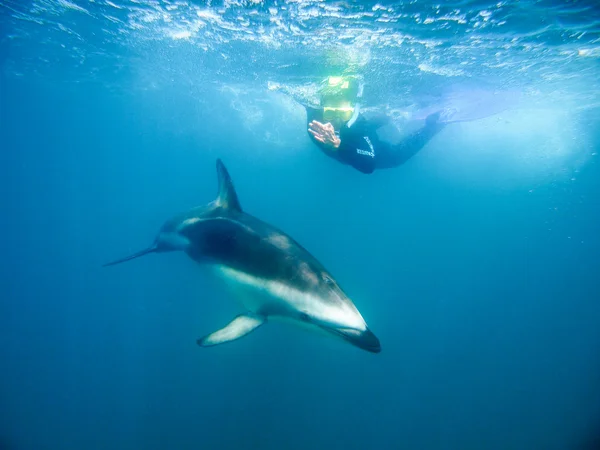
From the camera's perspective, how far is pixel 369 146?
8734mm

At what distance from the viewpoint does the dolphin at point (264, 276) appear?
117 inches

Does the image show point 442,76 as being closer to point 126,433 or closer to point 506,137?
point 126,433

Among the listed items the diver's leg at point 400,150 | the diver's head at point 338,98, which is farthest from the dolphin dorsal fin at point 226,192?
the diver's leg at point 400,150

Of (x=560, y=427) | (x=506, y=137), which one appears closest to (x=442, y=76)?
(x=560, y=427)

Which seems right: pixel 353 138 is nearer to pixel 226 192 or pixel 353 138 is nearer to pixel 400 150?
pixel 400 150

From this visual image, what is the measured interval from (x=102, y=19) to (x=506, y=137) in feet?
120

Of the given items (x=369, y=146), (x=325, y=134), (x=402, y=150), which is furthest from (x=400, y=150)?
(x=325, y=134)

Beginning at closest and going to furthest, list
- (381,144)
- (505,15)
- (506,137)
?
(505,15) < (381,144) < (506,137)

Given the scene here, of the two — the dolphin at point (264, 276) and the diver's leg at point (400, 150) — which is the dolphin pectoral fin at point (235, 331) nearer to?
the dolphin at point (264, 276)

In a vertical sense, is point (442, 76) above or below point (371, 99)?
above

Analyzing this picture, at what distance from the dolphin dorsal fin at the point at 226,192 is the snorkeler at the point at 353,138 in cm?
307

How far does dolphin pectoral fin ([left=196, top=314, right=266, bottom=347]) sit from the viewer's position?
3.56m

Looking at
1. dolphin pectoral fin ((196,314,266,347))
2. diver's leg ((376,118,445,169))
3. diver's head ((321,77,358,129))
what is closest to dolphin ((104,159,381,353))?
dolphin pectoral fin ((196,314,266,347))

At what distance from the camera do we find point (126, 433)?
14.4m
